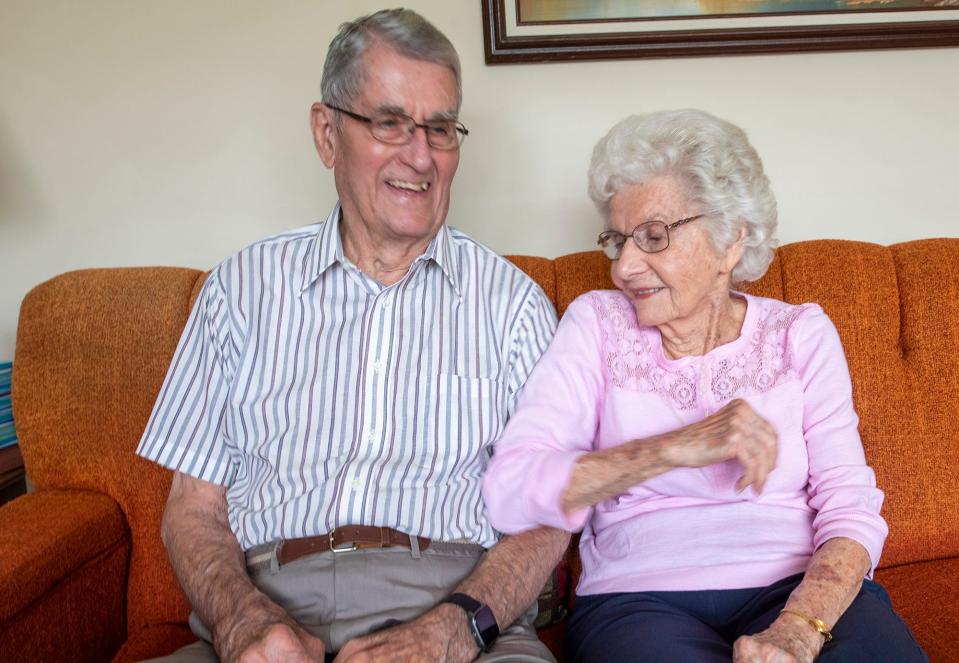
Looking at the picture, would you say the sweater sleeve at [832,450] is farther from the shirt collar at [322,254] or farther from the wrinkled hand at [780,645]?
the shirt collar at [322,254]

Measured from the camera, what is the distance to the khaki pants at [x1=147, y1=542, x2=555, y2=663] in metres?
1.22

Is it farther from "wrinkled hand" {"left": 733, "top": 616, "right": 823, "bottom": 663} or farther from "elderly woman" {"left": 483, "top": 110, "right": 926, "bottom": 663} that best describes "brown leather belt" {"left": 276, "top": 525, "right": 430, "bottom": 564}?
"wrinkled hand" {"left": 733, "top": 616, "right": 823, "bottom": 663}

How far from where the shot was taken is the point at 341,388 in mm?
1383

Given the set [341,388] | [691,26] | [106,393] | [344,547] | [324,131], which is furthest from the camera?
[691,26]

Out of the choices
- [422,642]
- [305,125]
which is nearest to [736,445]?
[422,642]

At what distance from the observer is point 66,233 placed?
2104mm

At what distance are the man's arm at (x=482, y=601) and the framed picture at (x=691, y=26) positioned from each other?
1218 mm

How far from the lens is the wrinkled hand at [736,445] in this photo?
1.13 m

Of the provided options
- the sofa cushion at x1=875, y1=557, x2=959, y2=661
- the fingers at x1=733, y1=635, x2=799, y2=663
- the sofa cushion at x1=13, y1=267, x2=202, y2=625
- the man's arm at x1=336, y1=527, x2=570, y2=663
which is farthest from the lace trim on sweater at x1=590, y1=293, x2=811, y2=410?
the sofa cushion at x1=13, y1=267, x2=202, y2=625

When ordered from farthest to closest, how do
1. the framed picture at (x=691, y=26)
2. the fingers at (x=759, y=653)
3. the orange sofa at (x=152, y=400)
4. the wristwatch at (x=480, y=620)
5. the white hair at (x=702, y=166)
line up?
the framed picture at (x=691, y=26), the orange sofa at (x=152, y=400), the white hair at (x=702, y=166), the wristwatch at (x=480, y=620), the fingers at (x=759, y=653)

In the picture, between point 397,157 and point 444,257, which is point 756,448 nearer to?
point 444,257

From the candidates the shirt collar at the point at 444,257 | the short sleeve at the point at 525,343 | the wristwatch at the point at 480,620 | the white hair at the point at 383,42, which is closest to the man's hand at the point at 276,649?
the wristwatch at the point at 480,620

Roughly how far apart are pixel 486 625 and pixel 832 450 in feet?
2.18

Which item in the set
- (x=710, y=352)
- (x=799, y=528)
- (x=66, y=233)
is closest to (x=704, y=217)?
(x=710, y=352)
